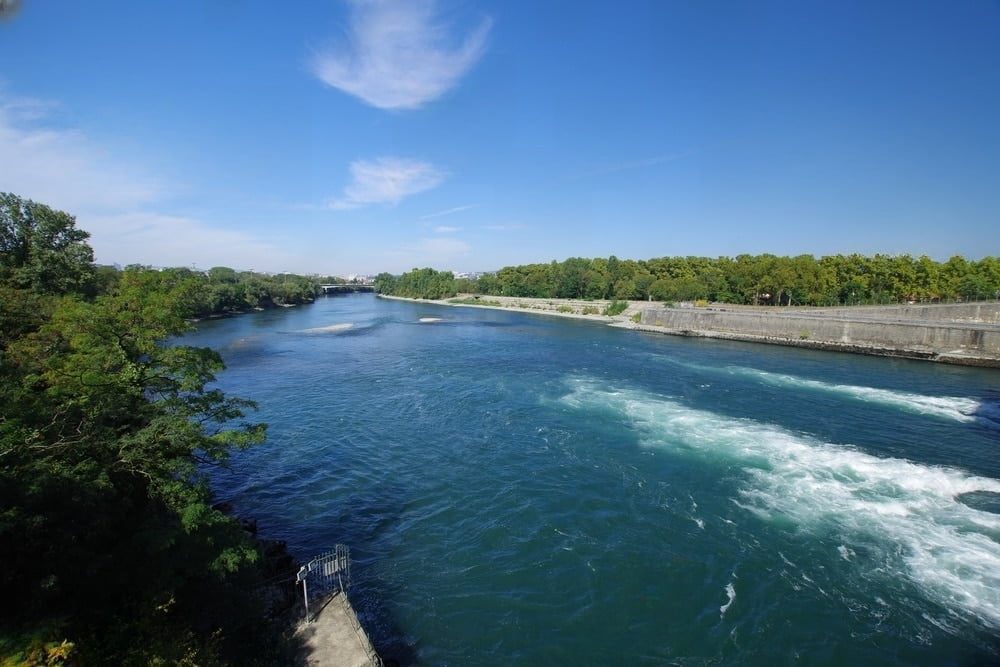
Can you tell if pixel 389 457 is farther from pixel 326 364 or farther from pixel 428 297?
pixel 428 297

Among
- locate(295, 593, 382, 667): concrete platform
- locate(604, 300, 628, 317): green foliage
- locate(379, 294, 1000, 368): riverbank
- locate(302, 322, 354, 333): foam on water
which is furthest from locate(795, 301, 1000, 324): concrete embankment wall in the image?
locate(295, 593, 382, 667): concrete platform

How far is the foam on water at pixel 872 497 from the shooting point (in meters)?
11.6

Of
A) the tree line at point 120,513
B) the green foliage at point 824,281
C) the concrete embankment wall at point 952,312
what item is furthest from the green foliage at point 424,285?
the tree line at point 120,513

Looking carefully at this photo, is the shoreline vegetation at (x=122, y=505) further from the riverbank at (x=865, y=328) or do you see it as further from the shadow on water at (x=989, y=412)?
the riverbank at (x=865, y=328)

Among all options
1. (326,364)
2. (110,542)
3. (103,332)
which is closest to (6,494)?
(110,542)

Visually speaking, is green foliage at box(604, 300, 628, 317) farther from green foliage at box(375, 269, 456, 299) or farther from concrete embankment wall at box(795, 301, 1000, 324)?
green foliage at box(375, 269, 456, 299)

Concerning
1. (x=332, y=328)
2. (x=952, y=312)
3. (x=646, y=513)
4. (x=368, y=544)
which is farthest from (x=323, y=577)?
(x=952, y=312)

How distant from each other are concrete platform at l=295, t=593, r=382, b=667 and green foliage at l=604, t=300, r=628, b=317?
7305cm

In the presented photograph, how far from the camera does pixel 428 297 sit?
427 feet

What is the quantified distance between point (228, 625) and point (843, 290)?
286 feet

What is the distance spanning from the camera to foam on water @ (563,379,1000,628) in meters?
11.6

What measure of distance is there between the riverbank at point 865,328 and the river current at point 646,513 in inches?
380

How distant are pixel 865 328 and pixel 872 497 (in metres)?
37.3

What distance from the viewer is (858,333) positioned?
147ft
